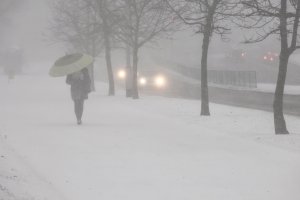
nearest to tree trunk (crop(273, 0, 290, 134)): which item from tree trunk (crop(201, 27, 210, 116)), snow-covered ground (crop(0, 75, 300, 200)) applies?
snow-covered ground (crop(0, 75, 300, 200))

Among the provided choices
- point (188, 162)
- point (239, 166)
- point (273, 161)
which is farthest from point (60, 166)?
point (273, 161)

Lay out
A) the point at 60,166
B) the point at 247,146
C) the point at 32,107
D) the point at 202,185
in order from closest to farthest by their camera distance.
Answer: the point at 202,185, the point at 60,166, the point at 247,146, the point at 32,107

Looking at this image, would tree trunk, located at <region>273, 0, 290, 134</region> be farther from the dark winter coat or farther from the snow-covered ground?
the dark winter coat

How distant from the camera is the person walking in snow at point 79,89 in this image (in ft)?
56.8

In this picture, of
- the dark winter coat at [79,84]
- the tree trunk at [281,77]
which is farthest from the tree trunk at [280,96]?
the dark winter coat at [79,84]

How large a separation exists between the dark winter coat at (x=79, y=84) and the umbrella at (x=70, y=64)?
664 mm

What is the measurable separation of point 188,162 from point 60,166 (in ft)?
8.01

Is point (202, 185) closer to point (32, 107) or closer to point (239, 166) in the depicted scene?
point (239, 166)

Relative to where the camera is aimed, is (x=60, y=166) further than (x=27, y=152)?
No

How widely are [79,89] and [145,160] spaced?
653 centimetres

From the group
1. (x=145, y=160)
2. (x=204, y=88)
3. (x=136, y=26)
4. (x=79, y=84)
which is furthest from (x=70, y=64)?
(x=136, y=26)

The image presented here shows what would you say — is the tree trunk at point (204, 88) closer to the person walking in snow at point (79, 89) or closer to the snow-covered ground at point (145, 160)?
the snow-covered ground at point (145, 160)

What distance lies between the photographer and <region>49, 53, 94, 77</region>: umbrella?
1653 cm

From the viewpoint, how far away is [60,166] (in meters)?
10.6
